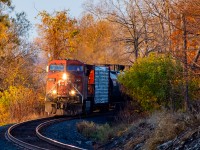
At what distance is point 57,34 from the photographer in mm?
45344

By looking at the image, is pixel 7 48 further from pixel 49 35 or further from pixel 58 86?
pixel 58 86

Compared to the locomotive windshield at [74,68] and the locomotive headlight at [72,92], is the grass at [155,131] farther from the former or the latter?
the locomotive windshield at [74,68]

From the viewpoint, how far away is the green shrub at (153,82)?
74.1 feet

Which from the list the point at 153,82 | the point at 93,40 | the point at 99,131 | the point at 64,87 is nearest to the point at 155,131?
the point at 99,131

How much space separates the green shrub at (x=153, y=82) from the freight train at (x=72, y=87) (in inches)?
145

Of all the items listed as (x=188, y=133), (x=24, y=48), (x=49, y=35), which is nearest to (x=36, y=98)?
(x=49, y=35)

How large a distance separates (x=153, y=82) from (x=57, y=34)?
24067 millimetres

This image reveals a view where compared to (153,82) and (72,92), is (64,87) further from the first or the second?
A: (153,82)

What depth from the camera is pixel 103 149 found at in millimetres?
14094

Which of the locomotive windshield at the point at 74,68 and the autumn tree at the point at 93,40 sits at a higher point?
the autumn tree at the point at 93,40

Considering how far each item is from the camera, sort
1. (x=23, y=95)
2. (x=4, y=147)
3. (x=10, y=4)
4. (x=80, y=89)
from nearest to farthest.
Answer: (x=4, y=147), (x=80, y=89), (x=23, y=95), (x=10, y=4)

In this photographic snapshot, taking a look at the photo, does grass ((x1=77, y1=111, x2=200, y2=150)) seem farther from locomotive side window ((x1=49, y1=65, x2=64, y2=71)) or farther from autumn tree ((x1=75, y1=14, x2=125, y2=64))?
autumn tree ((x1=75, y1=14, x2=125, y2=64))

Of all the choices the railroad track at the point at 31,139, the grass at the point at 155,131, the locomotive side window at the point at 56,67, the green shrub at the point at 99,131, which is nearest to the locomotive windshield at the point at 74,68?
the locomotive side window at the point at 56,67

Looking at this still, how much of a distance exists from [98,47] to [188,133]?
4547 cm
